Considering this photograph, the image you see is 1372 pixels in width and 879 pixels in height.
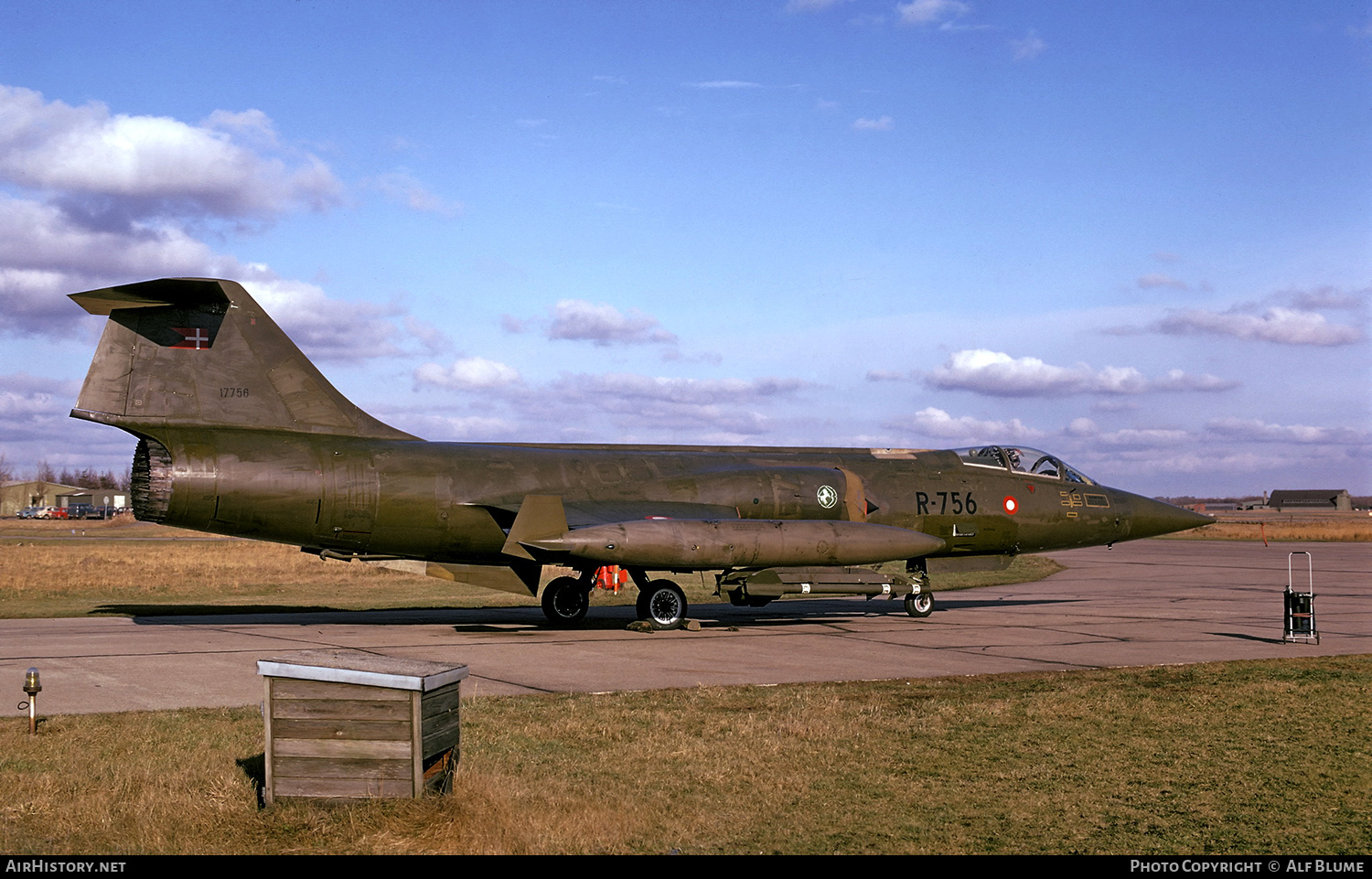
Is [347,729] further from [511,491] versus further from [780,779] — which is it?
[511,491]

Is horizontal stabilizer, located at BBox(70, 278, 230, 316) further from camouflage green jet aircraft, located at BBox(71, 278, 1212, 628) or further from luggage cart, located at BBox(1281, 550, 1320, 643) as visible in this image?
luggage cart, located at BBox(1281, 550, 1320, 643)

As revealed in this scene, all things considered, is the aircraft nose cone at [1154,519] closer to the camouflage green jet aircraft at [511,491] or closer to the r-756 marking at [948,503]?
the camouflage green jet aircraft at [511,491]

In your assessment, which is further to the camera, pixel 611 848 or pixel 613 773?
pixel 613 773

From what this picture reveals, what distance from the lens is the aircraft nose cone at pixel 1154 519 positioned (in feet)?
79.1

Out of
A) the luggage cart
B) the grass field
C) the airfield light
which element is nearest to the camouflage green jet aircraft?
the luggage cart

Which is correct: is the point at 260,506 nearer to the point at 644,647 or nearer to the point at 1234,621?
the point at 644,647

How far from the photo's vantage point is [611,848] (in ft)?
21.4

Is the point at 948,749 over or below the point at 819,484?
below

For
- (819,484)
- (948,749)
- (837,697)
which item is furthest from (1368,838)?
(819,484)

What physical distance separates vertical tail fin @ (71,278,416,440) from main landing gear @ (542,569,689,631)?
483 cm

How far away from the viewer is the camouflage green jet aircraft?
16.9m

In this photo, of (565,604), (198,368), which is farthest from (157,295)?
(565,604)

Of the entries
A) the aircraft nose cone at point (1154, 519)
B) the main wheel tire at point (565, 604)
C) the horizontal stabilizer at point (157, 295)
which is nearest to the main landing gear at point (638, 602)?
the main wheel tire at point (565, 604)
